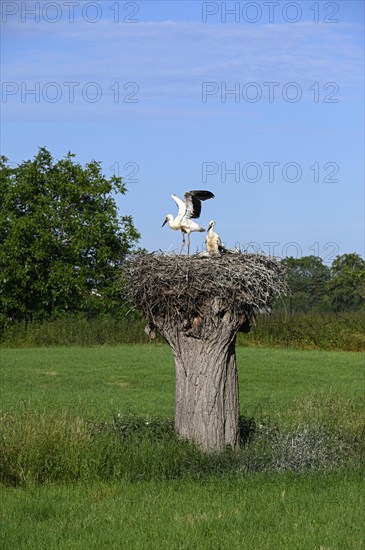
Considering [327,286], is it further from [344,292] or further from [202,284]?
[202,284]

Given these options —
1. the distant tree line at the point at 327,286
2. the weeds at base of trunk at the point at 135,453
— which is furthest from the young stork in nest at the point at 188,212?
the distant tree line at the point at 327,286

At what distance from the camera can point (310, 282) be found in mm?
79250

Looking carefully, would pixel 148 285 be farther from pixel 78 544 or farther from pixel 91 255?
pixel 91 255

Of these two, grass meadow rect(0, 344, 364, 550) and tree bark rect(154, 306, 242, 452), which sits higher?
tree bark rect(154, 306, 242, 452)

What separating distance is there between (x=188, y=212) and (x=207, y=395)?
7.98 feet

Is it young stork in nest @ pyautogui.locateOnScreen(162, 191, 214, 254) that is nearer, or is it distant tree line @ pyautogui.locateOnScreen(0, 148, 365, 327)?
young stork in nest @ pyautogui.locateOnScreen(162, 191, 214, 254)

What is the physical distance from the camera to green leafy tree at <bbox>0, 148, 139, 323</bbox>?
4928cm

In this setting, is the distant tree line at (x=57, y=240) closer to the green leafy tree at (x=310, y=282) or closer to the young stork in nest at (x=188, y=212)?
the green leafy tree at (x=310, y=282)

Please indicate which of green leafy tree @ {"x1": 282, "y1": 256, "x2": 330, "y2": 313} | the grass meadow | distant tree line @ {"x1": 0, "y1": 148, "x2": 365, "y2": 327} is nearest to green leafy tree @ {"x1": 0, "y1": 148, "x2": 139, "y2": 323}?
distant tree line @ {"x1": 0, "y1": 148, "x2": 365, "y2": 327}

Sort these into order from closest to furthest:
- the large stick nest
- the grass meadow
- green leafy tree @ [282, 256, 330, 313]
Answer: the grass meadow < the large stick nest < green leafy tree @ [282, 256, 330, 313]

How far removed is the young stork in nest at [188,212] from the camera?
13.1 m

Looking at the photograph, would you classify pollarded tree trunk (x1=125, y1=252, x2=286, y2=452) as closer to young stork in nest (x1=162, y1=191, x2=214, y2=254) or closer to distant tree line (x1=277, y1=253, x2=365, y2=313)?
young stork in nest (x1=162, y1=191, x2=214, y2=254)

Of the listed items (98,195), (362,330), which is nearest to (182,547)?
(362,330)

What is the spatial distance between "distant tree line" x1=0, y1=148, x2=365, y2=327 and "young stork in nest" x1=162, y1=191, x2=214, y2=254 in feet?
113
